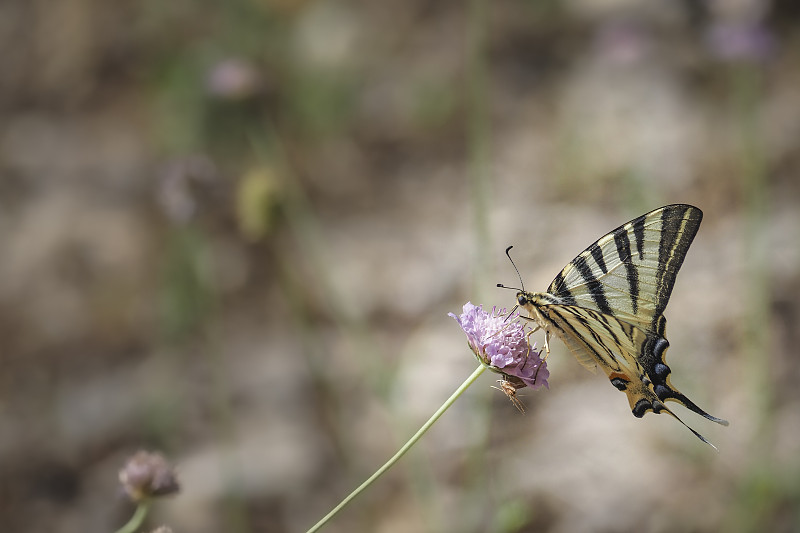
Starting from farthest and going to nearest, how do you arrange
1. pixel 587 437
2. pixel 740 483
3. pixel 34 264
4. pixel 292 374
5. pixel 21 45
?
pixel 21 45
pixel 34 264
pixel 292 374
pixel 587 437
pixel 740 483

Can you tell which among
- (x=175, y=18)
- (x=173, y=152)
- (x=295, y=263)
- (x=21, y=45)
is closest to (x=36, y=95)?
(x=21, y=45)

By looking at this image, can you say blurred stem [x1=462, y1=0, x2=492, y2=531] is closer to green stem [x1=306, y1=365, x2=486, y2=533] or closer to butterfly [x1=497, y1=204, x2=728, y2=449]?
butterfly [x1=497, y1=204, x2=728, y2=449]

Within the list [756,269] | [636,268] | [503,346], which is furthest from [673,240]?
[756,269]

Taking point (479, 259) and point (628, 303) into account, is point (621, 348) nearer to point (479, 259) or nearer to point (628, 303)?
point (628, 303)

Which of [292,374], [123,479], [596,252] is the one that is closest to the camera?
[123,479]

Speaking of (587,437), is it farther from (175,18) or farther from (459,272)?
(175,18)

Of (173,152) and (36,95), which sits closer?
(173,152)
